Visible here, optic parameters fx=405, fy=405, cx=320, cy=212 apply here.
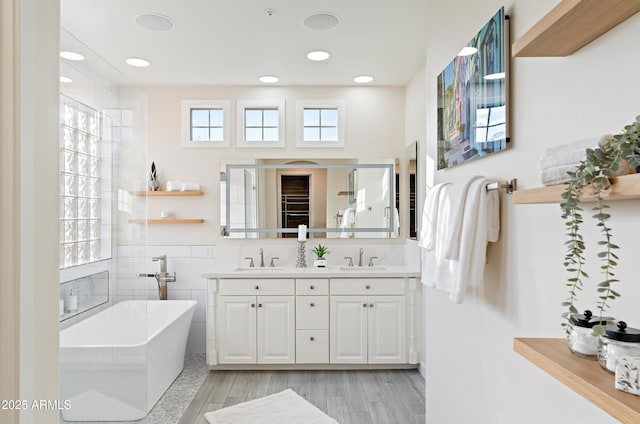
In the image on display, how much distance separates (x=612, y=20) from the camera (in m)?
0.81

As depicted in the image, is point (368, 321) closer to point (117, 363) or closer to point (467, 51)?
point (117, 363)

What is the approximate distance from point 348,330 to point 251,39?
8.09 ft

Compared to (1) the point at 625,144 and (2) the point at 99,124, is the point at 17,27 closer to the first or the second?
(1) the point at 625,144

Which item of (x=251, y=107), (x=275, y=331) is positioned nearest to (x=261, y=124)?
(x=251, y=107)

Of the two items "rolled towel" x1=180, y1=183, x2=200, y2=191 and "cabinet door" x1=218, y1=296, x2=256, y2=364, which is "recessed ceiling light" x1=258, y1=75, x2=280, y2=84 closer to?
"rolled towel" x1=180, y1=183, x2=200, y2=191

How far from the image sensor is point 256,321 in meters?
3.50

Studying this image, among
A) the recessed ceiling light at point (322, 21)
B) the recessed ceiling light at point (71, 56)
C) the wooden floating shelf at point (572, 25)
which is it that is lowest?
the wooden floating shelf at point (572, 25)

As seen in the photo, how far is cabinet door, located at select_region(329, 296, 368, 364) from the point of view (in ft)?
11.5

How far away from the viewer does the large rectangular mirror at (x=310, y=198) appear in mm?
4027

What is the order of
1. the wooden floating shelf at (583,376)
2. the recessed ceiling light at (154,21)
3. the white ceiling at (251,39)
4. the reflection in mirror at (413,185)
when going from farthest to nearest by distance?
the reflection in mirror at (413,185) < the recessed ceiling light at (154,21) < the white ceiling at (251,39) < the wooden floating shelf at (583,376)

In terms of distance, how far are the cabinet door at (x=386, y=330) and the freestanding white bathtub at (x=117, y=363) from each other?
162 cm

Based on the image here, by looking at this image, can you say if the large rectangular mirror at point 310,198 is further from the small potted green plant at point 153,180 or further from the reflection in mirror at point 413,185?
the small potted green plant at point 153,180

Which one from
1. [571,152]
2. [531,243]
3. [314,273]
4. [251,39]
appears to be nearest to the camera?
[571,152]

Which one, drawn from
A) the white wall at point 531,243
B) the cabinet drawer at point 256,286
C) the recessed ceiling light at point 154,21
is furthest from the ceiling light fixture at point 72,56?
the cabinet drawer at point 256,286
